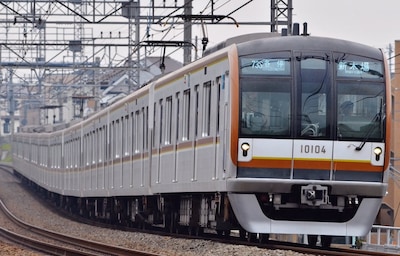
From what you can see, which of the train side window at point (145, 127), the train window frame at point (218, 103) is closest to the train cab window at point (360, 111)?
the train window frame at point (218, 103)

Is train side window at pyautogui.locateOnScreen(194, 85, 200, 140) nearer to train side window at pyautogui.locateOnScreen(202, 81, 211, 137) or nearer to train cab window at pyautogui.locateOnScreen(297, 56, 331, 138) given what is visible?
train side window at pyautogui.locateOnScreen(202, 81, 211, 137)

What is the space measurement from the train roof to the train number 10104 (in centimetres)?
126

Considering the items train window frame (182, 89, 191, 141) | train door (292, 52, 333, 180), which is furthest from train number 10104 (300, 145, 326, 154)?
train window frame (182, 89, 191, 141)

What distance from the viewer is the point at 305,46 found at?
14.1m

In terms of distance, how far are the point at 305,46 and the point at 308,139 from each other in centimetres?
123

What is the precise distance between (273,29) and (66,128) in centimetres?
1733

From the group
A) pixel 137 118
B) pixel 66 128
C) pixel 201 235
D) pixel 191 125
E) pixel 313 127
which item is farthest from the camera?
pixel 66 128

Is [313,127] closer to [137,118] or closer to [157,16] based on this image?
[137,118]

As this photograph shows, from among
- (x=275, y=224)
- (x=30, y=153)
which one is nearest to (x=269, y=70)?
(x=275, y=224)

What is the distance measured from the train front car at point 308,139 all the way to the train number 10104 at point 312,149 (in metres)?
0.01

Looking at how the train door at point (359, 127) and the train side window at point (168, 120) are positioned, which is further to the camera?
the train side window at point (168, 120)

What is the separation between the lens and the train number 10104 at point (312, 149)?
45.0 ft

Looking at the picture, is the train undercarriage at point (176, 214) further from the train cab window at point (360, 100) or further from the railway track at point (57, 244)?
the train cab window at point (360, 100)

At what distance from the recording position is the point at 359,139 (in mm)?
13828
